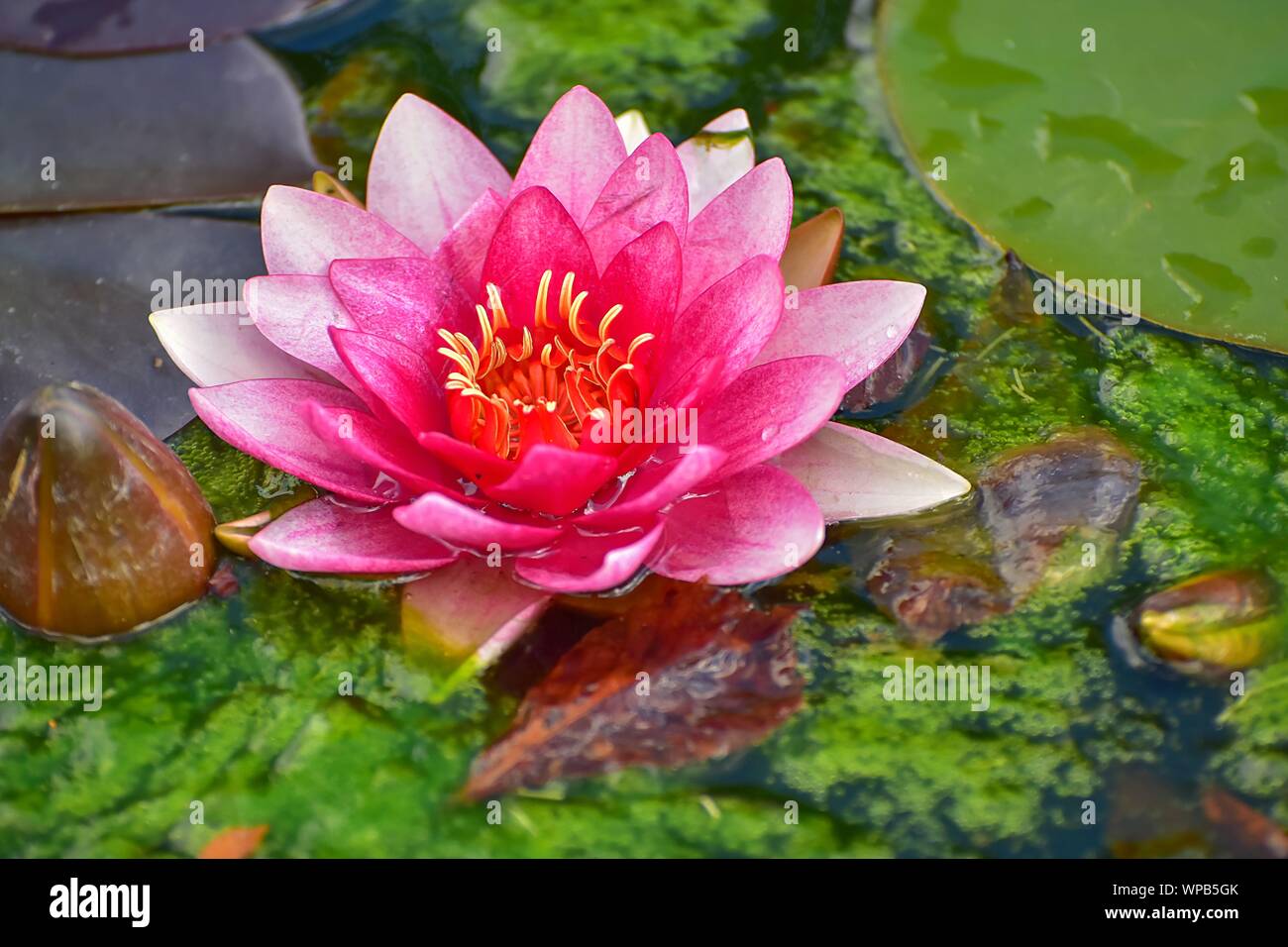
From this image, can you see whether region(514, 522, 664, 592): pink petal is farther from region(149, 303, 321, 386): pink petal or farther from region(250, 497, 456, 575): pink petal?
region(149, 303, 321, 386): pink petal

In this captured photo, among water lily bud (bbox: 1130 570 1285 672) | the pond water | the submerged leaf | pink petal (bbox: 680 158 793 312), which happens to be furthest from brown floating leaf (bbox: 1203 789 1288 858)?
pink petal (bbox: 680 158 793 312)

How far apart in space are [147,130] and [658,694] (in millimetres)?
2124

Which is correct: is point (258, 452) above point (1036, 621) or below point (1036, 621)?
above

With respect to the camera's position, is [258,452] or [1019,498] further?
[1019,498]

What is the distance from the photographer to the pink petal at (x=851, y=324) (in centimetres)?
239

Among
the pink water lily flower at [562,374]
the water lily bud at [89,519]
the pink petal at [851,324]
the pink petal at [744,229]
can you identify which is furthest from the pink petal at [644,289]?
the water lily bud at [89,519]

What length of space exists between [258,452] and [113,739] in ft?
1.99

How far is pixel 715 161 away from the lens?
2758 millimetres

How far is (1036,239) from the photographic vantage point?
294 centimetres

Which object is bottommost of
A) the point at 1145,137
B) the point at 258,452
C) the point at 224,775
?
the point at 224,775

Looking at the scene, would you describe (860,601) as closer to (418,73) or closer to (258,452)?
(258,452)

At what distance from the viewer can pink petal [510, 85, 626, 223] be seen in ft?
8.45
